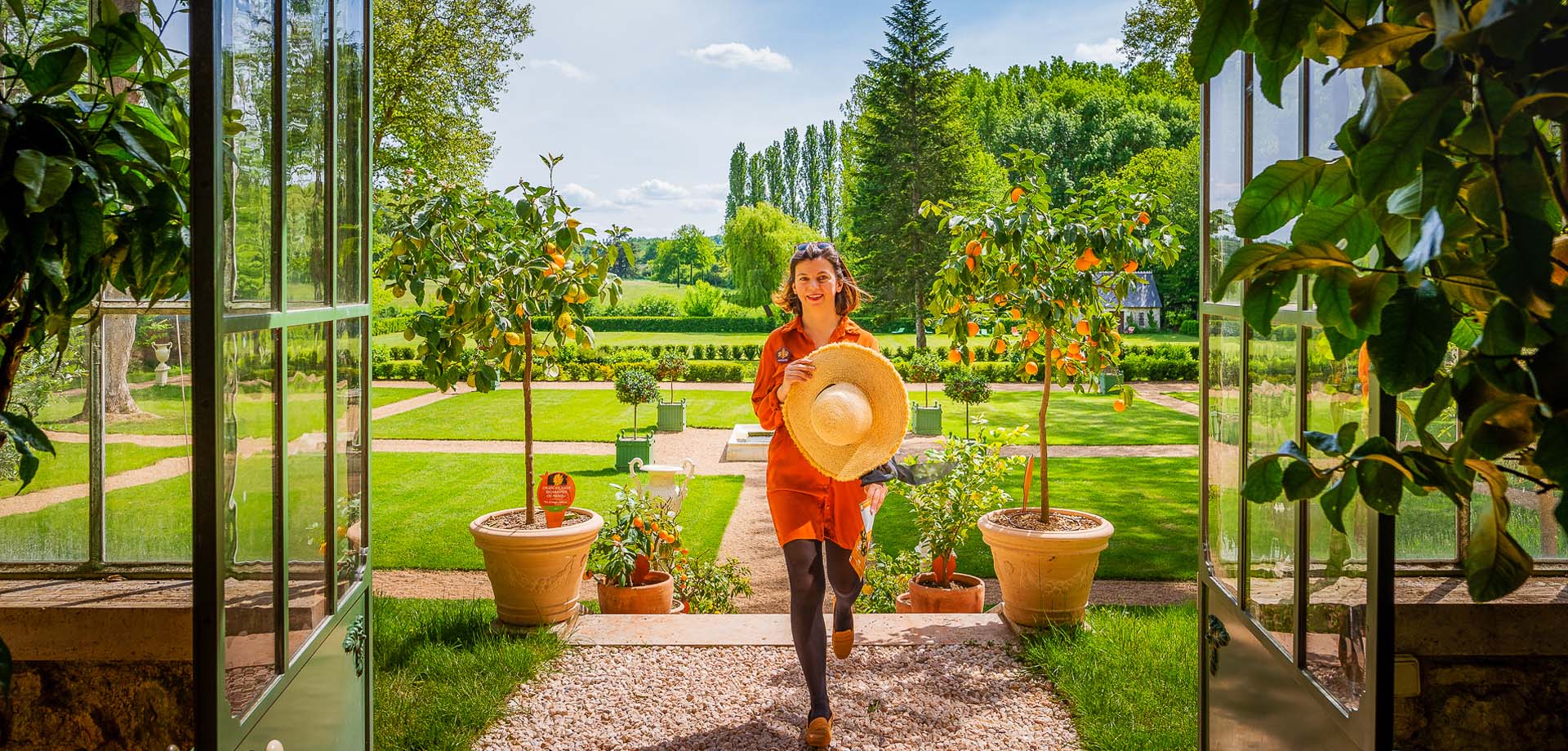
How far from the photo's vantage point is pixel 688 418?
14.9 metres

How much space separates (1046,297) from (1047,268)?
5.4 inches

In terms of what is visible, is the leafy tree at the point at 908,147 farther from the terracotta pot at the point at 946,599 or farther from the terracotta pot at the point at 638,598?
the terracotta pot at the point at 638,598

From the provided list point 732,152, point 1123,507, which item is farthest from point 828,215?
point 1123,507

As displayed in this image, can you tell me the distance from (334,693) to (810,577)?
55.5 inches

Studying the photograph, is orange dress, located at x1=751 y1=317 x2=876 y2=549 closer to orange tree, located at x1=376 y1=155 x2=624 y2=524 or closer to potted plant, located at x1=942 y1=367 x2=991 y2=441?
orange tree, located at x1=376 y1=155 x2=624 y2=524

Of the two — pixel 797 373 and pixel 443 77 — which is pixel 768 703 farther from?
pixel 443 77

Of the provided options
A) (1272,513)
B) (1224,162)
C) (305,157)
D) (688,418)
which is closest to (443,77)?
(688,418)

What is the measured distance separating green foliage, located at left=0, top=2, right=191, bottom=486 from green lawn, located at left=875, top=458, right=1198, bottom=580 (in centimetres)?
575

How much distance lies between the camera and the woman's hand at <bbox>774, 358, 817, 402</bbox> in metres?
3.03

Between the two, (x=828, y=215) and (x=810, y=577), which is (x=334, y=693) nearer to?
(x=810, y=577)

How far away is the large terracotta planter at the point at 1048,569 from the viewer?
379cm

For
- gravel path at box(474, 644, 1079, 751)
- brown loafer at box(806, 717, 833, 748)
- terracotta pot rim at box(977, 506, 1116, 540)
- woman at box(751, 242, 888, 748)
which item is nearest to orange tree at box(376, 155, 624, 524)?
gravel path at box(474, 644, 1079, 751)

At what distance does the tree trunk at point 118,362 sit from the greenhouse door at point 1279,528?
2441 millimetres

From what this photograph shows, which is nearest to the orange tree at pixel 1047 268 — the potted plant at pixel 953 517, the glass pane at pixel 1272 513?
the potted plant at pixel 953 517
